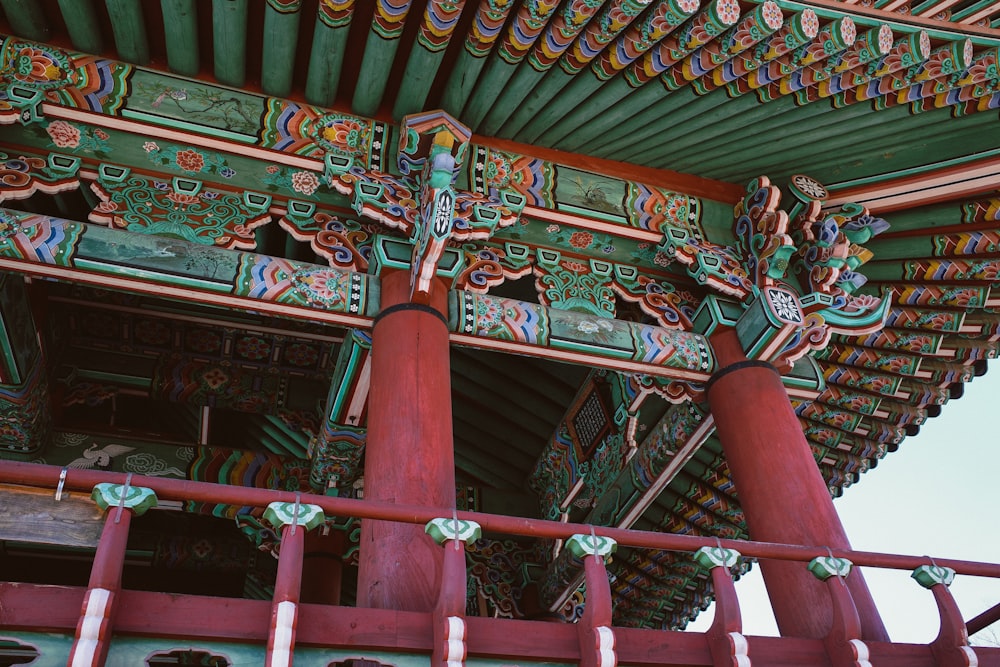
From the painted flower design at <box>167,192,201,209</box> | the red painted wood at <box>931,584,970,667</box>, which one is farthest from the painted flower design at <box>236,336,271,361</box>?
the red painted wood at <box>931,584,970,667</box>

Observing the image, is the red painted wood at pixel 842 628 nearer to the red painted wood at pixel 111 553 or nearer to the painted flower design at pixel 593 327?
the painted flower design at pixel 593 327

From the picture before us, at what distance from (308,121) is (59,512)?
3005mm

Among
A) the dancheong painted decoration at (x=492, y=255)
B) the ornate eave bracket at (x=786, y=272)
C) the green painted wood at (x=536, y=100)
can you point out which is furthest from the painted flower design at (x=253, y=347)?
the ornate eave bracket at (x=786, y=272)

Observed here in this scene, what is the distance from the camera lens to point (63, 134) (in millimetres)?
4676

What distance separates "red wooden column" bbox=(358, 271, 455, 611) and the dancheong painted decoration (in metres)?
0.02

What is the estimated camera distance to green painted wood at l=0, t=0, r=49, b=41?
444cm

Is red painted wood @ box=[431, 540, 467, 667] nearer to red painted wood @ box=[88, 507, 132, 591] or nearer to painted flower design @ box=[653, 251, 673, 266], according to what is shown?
red painted wood @ box=[88, 507, 132, 591]

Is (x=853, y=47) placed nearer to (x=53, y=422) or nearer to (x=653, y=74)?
(x=653, y=74)

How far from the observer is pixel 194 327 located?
683cm

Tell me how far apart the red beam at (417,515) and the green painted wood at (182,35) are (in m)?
2.75

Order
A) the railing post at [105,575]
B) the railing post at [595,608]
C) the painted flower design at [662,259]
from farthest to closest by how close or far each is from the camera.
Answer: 1. the painted flower design at [662,259]
2. the railing post at [595,608]
3. the railing post at [105,575]

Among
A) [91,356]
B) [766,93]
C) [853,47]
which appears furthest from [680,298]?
[91,356]

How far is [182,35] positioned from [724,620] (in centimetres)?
403

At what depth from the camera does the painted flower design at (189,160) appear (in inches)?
192
